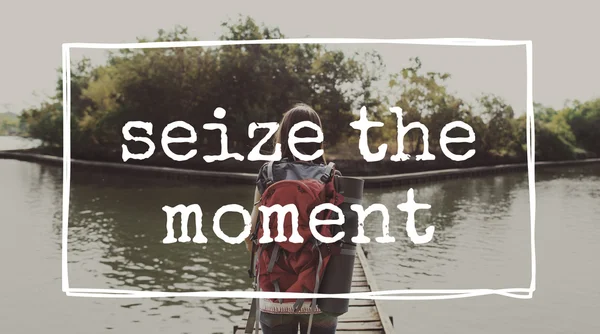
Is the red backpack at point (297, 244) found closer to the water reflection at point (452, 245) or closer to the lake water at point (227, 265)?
the lake water at point (227, 265)

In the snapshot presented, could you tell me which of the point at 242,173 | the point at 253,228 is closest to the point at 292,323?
the point at 253,228

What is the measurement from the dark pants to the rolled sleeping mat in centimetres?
8

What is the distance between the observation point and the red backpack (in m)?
2.80

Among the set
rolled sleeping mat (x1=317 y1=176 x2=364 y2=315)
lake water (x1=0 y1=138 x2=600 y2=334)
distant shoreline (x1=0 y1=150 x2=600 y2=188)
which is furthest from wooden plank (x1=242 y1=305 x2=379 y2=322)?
distant shoreline (x1=0 y1=150 x2=600 y2=188)

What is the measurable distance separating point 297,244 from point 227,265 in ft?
34.3

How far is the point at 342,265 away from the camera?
286 cm

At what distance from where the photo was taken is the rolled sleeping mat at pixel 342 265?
2803 mm

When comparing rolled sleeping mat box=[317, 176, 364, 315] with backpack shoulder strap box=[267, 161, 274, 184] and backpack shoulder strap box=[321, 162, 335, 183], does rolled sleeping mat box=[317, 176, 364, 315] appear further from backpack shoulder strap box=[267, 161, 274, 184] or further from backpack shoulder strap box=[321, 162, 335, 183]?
backpack shoulder strap box=[267, 161, 274, 184]

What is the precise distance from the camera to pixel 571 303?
1097cm

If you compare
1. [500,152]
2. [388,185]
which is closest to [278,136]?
[388,185]

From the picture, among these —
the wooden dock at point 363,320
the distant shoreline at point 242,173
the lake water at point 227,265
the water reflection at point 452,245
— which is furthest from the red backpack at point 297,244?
the distant shoreline at point 242,173

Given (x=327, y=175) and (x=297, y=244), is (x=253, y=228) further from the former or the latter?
(x=327, y=175)

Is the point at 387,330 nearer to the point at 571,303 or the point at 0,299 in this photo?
the point at 571,303

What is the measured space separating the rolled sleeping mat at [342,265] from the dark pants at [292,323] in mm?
84
